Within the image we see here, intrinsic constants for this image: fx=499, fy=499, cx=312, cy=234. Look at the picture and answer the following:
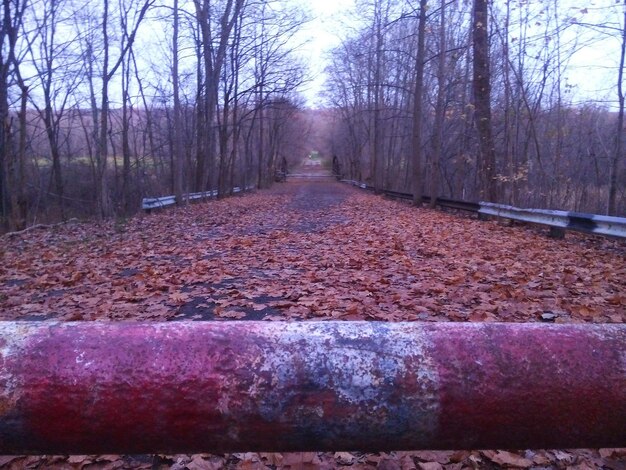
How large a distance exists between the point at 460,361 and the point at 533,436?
8.5 inches

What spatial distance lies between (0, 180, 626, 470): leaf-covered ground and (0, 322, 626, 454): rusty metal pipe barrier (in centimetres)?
171

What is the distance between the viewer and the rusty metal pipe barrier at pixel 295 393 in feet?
3.26

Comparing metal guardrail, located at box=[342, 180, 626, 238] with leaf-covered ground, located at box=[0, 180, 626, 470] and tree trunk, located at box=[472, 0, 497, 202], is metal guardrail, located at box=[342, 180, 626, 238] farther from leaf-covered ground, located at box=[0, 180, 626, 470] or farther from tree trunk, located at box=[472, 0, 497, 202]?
tree trunk, located at box=[472, 0, 497, 202]

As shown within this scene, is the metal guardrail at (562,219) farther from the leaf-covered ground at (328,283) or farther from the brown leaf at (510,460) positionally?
the brown leaf at (510,460)

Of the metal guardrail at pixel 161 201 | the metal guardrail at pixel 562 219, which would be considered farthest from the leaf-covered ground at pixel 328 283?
the metal guardrail at pixel 161 201

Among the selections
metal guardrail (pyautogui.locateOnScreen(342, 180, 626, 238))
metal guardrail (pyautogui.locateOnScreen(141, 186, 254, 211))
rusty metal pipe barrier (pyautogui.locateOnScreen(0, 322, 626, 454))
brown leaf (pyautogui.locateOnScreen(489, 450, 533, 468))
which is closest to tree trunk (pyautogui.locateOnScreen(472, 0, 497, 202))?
metal guardrail (pyautogui.locateOnScreen(342, 180, 626, 238))

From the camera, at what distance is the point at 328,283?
6.05 m

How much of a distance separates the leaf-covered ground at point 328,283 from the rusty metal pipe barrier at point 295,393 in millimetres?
1710

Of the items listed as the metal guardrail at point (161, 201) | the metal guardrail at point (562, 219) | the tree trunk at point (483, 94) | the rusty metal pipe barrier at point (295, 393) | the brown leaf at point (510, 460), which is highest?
the tree trunk at point (483, 94)

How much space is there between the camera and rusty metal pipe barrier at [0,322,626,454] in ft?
3.26

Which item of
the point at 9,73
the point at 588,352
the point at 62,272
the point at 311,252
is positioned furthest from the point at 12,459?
the point at 9,73

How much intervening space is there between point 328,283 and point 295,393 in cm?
504

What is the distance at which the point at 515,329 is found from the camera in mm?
1116

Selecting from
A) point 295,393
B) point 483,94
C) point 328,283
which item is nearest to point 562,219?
point 328,283
